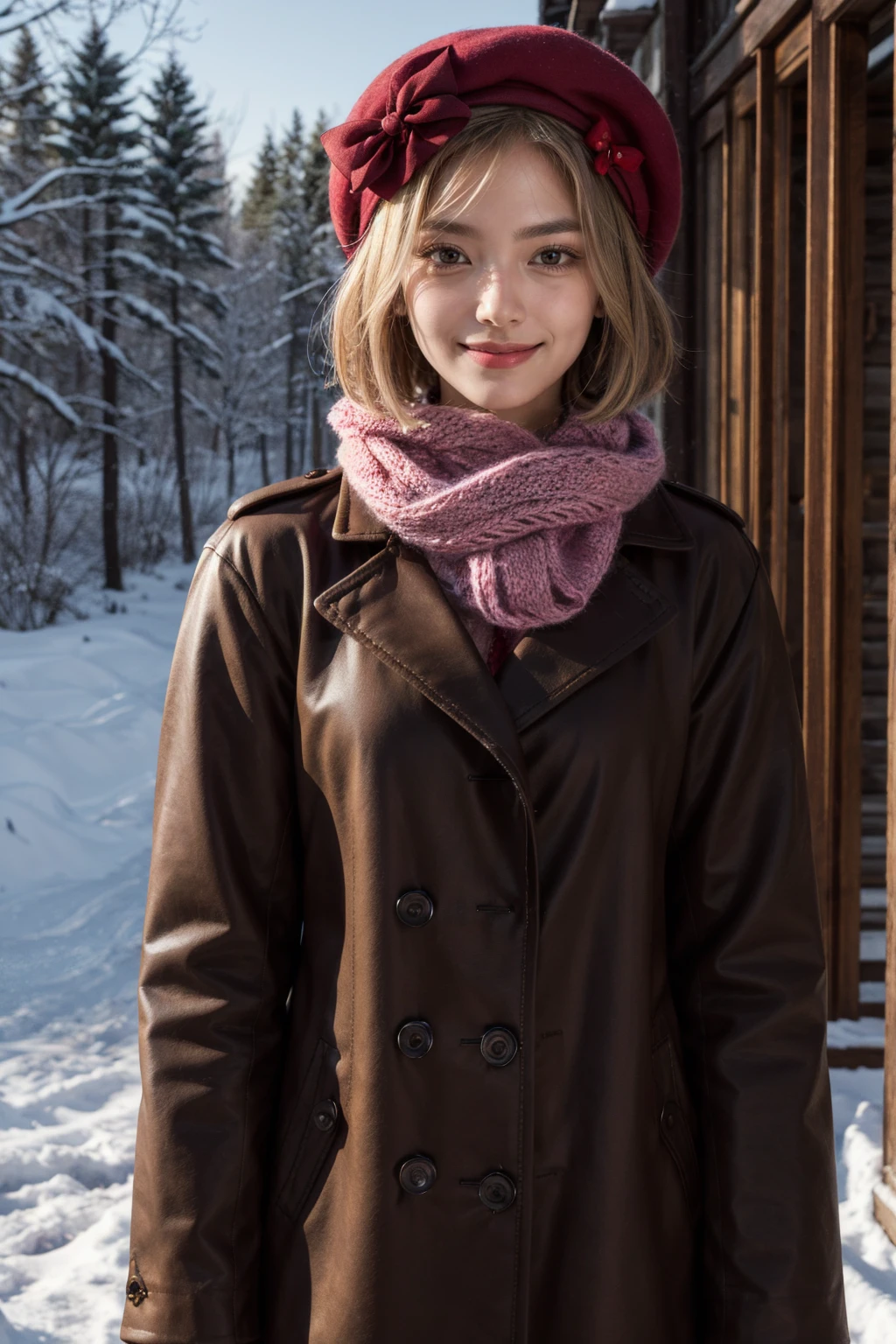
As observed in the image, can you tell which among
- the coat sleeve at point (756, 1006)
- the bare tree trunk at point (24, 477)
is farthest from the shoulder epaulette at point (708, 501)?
the bare tree trunk at point (24, 477)

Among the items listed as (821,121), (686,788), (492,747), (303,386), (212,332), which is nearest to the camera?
(492,747)

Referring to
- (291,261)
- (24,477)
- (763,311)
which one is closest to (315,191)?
(291,261)

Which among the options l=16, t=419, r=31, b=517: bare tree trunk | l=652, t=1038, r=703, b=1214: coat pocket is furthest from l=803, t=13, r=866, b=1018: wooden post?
l=16, t=419, r=31, b=517: bare tree trunk

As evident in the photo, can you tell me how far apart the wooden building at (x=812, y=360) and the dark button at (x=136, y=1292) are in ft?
5.73

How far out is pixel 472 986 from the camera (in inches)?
52.2

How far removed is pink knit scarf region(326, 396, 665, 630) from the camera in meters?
1.42

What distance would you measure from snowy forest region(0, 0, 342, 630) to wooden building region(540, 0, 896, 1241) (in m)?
3.10

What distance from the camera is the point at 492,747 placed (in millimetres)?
1307

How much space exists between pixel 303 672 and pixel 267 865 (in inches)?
8.8

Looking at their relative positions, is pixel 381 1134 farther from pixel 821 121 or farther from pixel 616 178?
pixel 821 121

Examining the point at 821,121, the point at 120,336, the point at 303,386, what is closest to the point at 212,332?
the point at 120,336

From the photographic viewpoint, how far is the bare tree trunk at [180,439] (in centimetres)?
2450

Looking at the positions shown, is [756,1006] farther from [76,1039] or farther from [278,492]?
[76,1039]

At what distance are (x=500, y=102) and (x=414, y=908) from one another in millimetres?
Answer: 910
